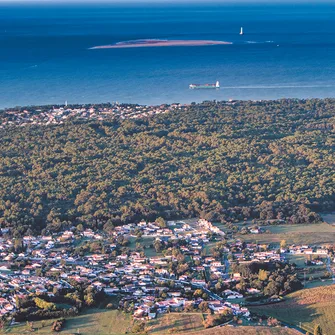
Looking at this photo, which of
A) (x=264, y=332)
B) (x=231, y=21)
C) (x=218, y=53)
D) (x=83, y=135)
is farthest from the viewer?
(x=231, y=21)

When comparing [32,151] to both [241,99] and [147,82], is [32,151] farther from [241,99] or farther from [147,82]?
[147,82]

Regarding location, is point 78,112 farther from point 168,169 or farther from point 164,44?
point 164,44

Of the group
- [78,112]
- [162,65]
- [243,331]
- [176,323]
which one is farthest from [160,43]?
[243,331]

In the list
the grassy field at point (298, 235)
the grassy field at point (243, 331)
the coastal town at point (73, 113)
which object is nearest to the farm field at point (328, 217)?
the grassy field at point (298, 235)

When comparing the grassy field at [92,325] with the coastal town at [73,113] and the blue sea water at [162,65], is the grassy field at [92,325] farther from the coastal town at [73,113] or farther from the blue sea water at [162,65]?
the blue sea water at [162,65]

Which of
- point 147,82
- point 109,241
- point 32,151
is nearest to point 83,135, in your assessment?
point 32,151

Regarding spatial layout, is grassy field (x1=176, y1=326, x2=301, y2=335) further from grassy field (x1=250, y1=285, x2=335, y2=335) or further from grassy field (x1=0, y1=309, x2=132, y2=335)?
grassy field (x1=0, y1=309, x2=132, y2=335)
